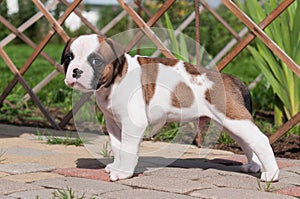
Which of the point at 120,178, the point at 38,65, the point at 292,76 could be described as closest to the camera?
the point at 120,178

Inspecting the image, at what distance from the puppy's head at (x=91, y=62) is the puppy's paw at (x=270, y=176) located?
837 mm

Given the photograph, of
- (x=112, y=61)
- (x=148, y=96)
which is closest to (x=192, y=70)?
(x=148, y=96)

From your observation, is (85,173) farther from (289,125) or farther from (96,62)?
(289,125)

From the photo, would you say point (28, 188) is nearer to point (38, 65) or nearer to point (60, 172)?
point (60, 172)

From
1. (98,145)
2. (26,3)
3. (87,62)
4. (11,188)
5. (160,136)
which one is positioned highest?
(26,3)

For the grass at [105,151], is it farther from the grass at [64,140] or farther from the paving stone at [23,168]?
the paving stone at [23,168]

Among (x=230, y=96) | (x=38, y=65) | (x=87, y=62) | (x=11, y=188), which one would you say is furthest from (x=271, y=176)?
(x=38, y=65)

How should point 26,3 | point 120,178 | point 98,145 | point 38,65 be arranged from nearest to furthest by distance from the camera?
point 120,178 < point 98,145 < point 38,65 < point 26,3

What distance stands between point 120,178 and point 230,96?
655mm

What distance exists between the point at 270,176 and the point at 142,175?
0.61 m

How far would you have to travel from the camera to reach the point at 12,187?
2.72 m

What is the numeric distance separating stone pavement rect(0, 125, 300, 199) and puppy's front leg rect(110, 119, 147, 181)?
44 mm

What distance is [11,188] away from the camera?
2.70 m

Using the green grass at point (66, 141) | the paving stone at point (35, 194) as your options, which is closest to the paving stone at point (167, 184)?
the paving stone at point (35, 194)
